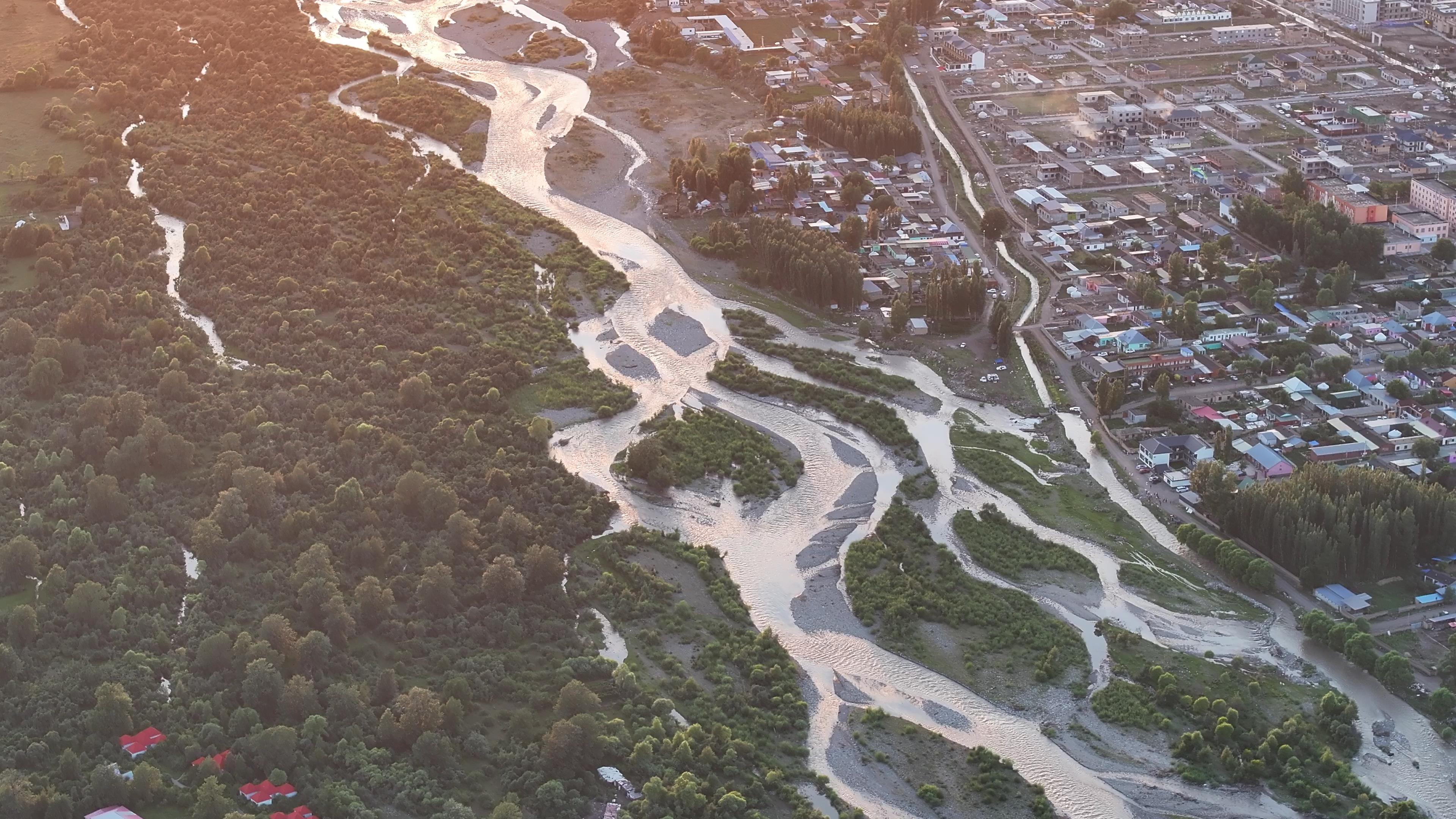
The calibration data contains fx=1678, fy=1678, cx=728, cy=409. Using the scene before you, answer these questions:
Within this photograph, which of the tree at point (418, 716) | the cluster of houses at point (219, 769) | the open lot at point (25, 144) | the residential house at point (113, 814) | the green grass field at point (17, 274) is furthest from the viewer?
the open lot at point (25, 144)

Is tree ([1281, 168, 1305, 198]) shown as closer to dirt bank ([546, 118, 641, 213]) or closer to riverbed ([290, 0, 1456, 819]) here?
riverbed ([290, 0, 1456, 819])

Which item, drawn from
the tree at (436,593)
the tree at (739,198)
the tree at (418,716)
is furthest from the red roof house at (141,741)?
the tree at (739,198)

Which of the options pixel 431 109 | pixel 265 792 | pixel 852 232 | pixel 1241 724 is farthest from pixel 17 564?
pixel 431 109

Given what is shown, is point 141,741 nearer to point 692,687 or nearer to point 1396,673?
point 692,687

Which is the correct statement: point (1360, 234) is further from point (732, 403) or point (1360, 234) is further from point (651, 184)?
point (651, 184)

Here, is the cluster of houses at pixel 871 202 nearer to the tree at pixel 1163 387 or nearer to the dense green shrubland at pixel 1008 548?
the tree at pixel 1163 387

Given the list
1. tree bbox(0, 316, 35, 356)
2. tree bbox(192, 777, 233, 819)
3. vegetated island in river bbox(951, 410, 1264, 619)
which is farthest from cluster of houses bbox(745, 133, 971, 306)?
tree bbox(192, 777, 233, 819)
